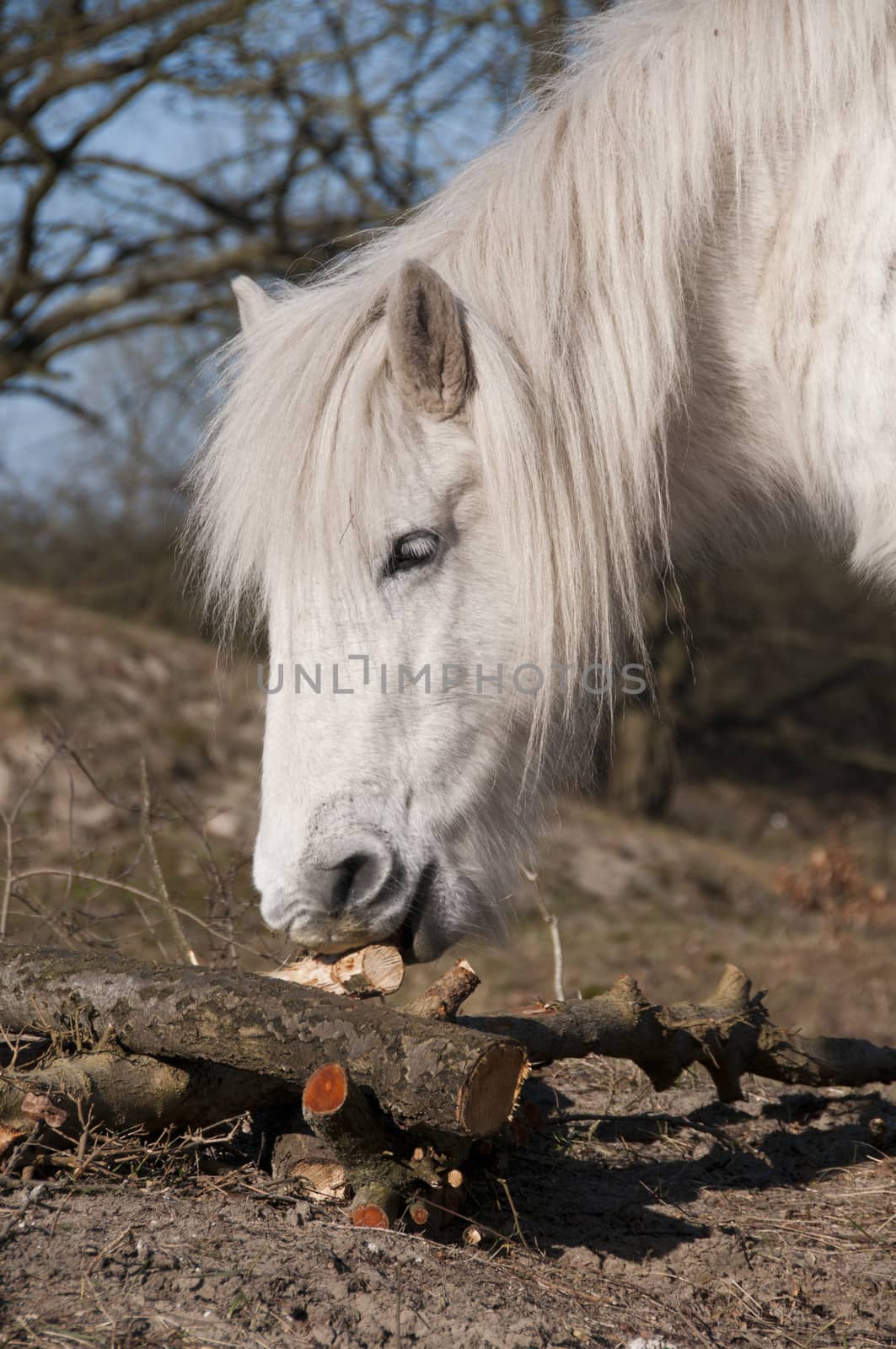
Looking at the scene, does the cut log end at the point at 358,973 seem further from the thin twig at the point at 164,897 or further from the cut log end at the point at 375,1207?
the thin twig at the point at 164,897

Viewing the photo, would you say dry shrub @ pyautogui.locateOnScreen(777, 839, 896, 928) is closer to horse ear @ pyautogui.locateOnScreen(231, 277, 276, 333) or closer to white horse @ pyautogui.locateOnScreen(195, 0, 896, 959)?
white horse @ pyautogui.locateOnScreen(195, 0, 896, 959)

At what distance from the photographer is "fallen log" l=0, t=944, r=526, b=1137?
203 centimetres

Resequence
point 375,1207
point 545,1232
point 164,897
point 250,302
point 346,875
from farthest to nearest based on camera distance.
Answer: point 164,897, point 250,302, point 545,1232, point 346,875, point 375,1207

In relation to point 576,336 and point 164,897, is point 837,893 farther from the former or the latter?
point 576,336

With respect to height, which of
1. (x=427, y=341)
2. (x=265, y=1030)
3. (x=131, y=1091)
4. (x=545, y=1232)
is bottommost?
(x=545, y=1232)

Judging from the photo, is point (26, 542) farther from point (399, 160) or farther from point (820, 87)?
point (820, 87)

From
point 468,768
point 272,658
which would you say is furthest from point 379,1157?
point 272,658

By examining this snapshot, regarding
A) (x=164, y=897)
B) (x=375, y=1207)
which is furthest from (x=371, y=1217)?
(x=164, y=897)

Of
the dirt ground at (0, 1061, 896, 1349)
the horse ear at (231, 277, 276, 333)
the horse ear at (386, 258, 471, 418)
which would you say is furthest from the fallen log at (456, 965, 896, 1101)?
the horse ear at (231, 277, 276, 333)

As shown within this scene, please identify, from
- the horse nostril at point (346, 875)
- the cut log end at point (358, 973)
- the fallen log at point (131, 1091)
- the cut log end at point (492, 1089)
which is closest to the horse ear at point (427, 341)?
the horse nostril at point (346, 875)

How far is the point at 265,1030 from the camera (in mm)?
2160

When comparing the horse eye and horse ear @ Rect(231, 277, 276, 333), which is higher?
horse ear @ Rect(231, 277, 276, 333)

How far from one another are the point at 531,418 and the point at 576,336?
237 millimetres

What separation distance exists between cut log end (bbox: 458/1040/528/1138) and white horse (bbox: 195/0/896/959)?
44cm
